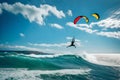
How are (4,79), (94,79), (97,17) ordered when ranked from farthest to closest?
(94,79) → (4,79) → (97,17)

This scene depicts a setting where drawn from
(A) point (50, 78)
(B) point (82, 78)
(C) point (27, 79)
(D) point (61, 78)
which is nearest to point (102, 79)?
(B) point (82, 78)

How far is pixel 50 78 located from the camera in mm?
10734

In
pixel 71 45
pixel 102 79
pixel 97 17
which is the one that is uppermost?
pixel 97 17

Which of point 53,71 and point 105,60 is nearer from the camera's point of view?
point 53,71

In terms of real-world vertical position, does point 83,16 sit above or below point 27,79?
above

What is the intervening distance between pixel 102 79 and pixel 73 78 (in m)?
2.04

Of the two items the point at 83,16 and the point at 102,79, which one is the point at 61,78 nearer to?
the point at 102,79

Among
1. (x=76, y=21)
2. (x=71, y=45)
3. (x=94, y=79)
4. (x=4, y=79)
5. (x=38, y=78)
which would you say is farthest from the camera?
(x=94, y=79)

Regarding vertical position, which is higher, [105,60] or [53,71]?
[105,60]

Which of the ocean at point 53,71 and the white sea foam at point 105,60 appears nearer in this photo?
the ocean at point 53,71

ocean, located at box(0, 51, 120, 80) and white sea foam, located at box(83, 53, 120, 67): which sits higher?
white sea foam, located at box(83, 53, 120, 67)

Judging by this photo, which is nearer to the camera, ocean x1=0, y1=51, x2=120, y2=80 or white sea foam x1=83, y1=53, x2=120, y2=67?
ocean x1=0, y1=51, x2=120, y2=80

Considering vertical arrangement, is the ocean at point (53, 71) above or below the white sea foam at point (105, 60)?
below

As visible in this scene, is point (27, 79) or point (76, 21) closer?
point (76, 21)
